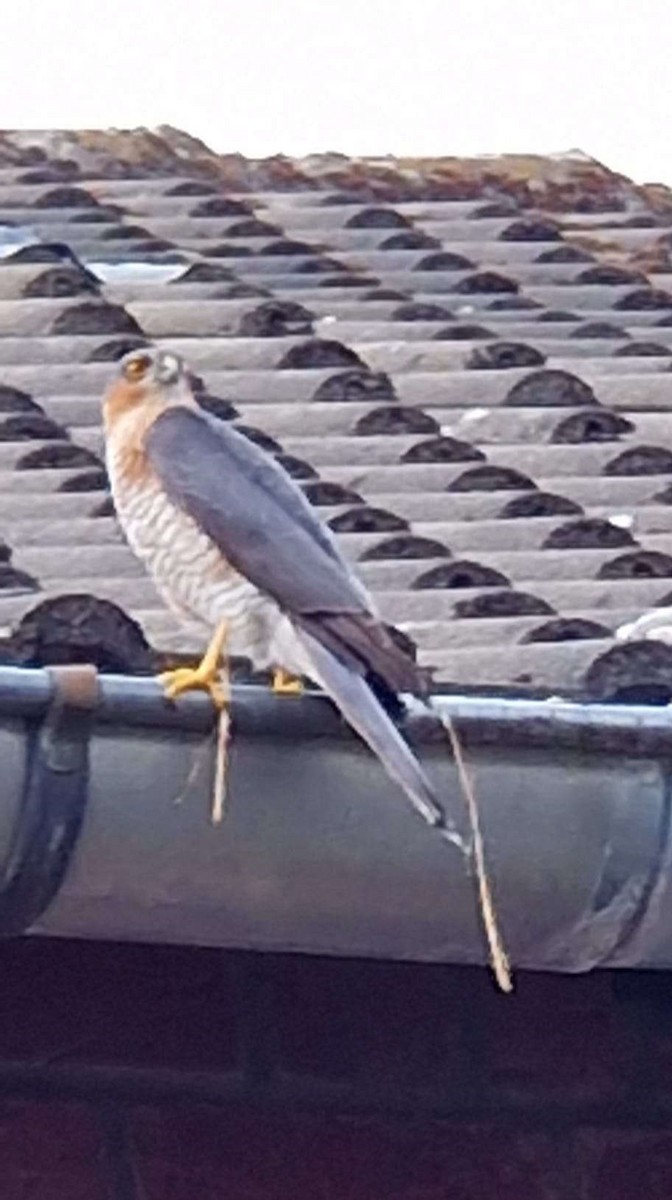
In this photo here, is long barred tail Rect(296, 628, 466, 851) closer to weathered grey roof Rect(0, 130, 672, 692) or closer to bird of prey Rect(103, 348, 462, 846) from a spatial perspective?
bird of prey Rect(103, 348, 462, 846)

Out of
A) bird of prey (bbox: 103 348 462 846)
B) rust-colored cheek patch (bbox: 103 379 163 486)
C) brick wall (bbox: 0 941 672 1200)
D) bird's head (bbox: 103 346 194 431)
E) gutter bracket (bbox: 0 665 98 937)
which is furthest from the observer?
bird's head (bbox: 103 346 194 431)

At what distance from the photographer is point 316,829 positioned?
2.71m

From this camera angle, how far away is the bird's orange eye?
12.1ft

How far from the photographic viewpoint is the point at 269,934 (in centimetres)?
274

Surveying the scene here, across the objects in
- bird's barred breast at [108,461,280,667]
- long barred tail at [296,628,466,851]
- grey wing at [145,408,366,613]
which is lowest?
bird's barred breast at [108,461,280,667]

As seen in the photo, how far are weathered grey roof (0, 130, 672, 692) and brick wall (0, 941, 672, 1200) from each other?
0.31 metres

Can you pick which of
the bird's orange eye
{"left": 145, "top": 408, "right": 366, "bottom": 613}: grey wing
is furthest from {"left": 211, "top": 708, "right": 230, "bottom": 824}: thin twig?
the bird's orange eye

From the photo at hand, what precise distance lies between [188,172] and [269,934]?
3.35m

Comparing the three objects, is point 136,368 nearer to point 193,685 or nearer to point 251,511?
point 251,511

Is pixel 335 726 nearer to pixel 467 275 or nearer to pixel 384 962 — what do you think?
pixel 384 962

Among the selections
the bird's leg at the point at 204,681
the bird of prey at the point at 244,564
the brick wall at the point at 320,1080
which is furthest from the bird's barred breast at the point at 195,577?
the brick wall at the point at 320,1080

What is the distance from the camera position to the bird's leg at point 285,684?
9.13 feet

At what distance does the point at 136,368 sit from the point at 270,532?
65 cm

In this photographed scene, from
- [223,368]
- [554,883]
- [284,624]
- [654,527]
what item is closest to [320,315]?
[223,368]
